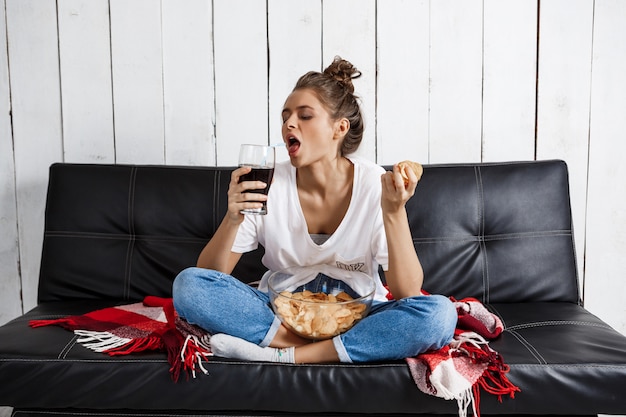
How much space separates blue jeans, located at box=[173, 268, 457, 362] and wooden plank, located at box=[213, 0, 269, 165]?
899mm

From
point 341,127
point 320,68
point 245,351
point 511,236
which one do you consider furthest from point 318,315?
point 320,68

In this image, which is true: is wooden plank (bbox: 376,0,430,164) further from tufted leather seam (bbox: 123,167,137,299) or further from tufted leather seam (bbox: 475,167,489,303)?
tufted leather seam (bbox: 123,167,137,299)

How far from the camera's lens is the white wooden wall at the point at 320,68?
8.39ft

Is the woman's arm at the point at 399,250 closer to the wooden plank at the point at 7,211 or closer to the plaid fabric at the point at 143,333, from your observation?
the plaid fabric at the point at 143,333

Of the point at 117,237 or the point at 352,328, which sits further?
the point at 117,237

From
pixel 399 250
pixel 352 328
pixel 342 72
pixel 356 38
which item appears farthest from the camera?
pixel 356 38

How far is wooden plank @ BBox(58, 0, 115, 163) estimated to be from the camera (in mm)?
2584

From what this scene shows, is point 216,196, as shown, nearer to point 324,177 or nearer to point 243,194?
point 324,177

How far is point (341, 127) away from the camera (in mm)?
2051

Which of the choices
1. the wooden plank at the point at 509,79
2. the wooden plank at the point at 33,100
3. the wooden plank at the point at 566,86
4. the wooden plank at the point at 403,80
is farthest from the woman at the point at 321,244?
the wooden plank at the point at 33,100

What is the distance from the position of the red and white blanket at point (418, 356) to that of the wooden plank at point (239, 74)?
→ 0.81 metres

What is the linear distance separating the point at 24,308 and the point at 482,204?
195 centimetres

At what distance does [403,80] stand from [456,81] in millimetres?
208

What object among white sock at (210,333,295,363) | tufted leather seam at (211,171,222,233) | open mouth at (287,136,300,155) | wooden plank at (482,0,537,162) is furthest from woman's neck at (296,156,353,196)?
wooden plank at (482,0,537,162)
